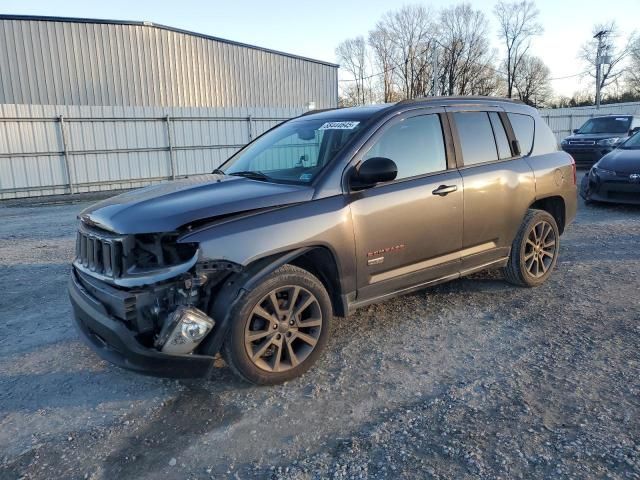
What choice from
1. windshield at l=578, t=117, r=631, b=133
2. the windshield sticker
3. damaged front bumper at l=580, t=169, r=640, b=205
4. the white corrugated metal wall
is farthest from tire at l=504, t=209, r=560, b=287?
the white corrugated metal wall

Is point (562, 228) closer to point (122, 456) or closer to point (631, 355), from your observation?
point (631, 355)

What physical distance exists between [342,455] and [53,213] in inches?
416

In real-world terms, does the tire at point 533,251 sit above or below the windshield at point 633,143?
below

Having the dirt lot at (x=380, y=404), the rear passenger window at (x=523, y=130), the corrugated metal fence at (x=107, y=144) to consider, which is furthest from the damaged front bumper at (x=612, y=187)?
the corrugated metal fence at (x=107, y=144)

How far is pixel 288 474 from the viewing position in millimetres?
2377

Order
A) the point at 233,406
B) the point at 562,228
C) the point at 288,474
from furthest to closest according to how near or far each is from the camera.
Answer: the point at 562,228 → the point at 233,406 → the point at 288,474

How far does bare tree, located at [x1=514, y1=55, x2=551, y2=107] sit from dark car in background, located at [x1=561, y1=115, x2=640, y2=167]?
4649 cm

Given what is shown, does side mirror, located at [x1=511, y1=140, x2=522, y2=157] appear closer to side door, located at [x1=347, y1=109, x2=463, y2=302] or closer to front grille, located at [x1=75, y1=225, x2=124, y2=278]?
side door, located at [x1=347, y1=109, x2=463, y2=302]

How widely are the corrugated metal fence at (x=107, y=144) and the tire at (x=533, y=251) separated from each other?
13.2 metres

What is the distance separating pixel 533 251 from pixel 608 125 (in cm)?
1307

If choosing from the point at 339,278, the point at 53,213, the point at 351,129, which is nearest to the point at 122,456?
the point at 339,278

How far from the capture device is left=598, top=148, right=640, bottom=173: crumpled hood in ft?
27.9

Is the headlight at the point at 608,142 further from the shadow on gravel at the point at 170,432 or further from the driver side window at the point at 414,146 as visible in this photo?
the shadow on gravel at the point at 170,432

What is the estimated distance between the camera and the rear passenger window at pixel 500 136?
Answer: 181 inches
